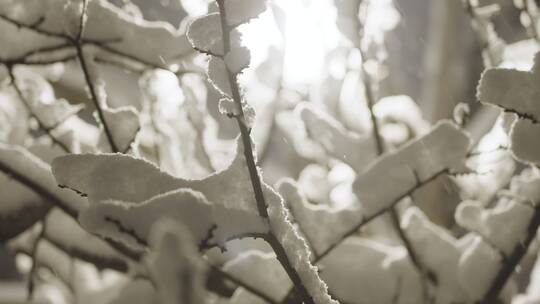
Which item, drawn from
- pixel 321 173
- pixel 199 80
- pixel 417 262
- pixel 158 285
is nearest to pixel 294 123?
pixel 321 173

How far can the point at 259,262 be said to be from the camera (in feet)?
4.11

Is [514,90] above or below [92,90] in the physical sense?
below

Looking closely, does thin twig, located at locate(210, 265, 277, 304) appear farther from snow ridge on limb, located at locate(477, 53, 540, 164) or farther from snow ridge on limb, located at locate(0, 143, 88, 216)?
snow ridge on limb, located at locate(477, 53, 540, 164)

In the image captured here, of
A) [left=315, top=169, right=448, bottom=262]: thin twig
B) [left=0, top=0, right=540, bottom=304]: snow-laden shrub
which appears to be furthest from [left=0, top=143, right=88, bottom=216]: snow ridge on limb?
[left=315, top=169, right=448, bottom=262]: thin twig

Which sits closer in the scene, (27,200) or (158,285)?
(158,285)

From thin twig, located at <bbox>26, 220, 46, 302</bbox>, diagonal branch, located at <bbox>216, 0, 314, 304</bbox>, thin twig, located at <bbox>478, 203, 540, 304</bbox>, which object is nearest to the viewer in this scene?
diagonal branch, located at <bbox>216, 0, 314, 304</bbox>

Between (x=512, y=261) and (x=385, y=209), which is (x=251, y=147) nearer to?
(x=385, y=209)

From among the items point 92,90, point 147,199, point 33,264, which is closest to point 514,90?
point 147,199

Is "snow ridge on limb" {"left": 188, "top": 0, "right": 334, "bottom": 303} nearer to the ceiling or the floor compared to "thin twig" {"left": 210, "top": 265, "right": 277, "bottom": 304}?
nearer to the ceiling

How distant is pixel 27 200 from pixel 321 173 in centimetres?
117

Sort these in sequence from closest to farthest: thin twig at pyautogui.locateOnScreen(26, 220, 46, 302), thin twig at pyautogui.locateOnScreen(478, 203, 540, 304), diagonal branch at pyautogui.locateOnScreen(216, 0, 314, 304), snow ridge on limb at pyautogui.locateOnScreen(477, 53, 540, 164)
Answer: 1. diagonal branch at pyautogui.locateOnScreen(216, 0, 314, 304)
2. snow ridge on limb at pyautogui.locateOnScreen(477, 53, 540, 164)
3. thin twig at pyautogui.locateOnScreen(478, 203, 540, 304)
4. thin twig at pyautogui.locateOnScreen(26, 220, 46, 302)

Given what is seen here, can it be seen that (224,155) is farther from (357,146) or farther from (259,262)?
(259,262)

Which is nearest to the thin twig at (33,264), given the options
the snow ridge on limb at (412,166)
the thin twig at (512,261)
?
the snow ridge on limb at (412,166)

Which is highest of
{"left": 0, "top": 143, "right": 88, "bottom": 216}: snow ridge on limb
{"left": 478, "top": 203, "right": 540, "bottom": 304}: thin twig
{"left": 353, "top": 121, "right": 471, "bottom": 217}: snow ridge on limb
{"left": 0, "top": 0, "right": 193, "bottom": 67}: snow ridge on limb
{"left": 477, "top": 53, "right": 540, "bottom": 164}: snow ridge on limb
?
{"left": 0, "top": 0, "right": 193, "bottom": 67}: snow ridge on limb
